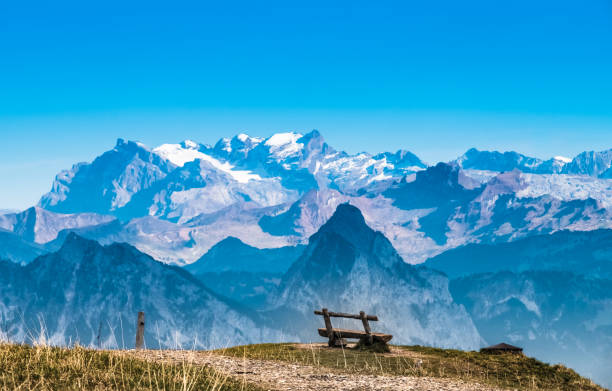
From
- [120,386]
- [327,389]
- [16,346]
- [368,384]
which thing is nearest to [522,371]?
[368,384]

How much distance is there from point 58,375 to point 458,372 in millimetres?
23537

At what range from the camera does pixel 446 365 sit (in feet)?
134

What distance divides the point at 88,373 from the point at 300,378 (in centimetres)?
1099

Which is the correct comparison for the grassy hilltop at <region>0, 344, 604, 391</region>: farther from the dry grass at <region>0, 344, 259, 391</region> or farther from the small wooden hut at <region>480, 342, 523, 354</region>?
the small wooden hut at <region>480, 342, 523, 354</region>

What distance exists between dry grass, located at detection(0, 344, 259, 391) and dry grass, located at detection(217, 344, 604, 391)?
34.7 ft

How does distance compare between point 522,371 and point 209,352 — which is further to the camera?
point 209,352

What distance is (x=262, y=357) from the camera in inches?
1649

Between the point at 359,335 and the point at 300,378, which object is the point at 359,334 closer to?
the point at 359,335

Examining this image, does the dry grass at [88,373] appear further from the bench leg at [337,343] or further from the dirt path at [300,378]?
the bench leg at [337,343]

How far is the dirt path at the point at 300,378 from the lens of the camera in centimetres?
3061

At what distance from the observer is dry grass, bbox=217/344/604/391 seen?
123 ft

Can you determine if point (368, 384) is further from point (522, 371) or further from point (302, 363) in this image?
point (522, 371)

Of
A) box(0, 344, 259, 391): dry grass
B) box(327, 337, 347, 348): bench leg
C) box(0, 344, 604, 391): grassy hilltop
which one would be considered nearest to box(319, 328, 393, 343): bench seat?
box(327, 337, 347, 348): bench leg

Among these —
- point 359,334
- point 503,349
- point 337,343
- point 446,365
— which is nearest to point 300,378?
point 446,365
